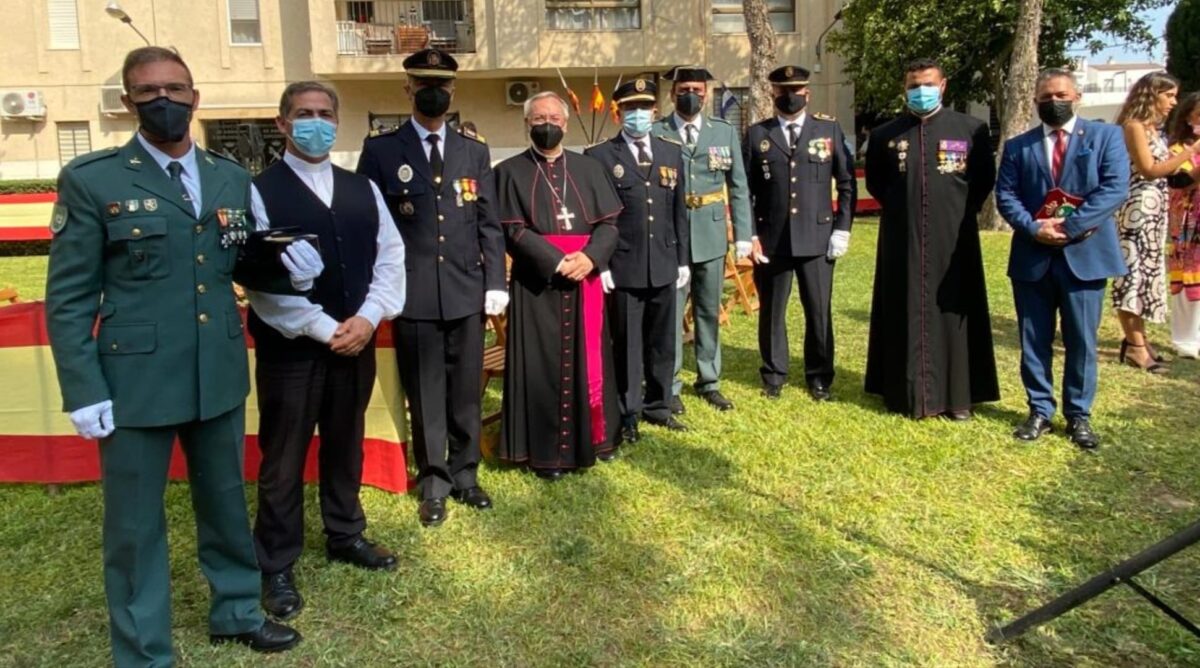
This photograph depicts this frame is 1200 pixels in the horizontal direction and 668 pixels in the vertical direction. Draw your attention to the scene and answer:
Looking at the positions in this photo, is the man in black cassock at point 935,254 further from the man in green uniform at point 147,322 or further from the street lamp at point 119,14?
the street lamp at point 119,14

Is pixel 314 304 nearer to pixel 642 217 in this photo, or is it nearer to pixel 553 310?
→ pixel 553 310

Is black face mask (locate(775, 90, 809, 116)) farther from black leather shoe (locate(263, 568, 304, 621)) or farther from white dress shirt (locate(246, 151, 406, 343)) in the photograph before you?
black leather shoe (locate(263, 568, 304, 621))

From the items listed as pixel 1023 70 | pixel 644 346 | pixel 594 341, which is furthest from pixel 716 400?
pixel 1023 70

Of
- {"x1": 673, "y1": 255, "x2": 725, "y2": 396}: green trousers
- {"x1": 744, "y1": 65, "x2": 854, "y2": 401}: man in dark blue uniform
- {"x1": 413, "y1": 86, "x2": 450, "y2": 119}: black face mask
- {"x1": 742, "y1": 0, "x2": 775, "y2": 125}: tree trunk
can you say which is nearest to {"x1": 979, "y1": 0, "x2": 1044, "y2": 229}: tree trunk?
{"x1": 742, "y1": 0, "x2": 775, "y2": 125}: tree trunk

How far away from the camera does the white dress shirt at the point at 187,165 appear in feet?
9.32

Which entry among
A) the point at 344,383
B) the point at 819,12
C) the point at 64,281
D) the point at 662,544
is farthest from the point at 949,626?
the point at 819,12

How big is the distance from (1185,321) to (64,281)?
7.39 metres

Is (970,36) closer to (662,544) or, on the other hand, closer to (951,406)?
(951,406)

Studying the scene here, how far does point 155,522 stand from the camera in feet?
9.51

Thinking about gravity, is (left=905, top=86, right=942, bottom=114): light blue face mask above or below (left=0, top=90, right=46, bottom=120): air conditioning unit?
below

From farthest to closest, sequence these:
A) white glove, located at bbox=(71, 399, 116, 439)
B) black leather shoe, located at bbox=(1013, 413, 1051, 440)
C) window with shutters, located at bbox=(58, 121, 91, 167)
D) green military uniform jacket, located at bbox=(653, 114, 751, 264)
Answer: window with shutters, located at bbox=(58, 121, 91, 167), green military uniform jacket, located at bbox=(653, 114, 751, 264), black leather shoe, located at bbox=(1013, 413, 1051, 440), white glove, located at bbox=(71, 399, 116, 439)

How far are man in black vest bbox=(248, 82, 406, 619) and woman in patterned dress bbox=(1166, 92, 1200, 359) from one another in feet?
18.7

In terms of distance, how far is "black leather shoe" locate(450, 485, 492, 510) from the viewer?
441 centimetres

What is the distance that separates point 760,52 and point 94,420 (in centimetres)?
1324
